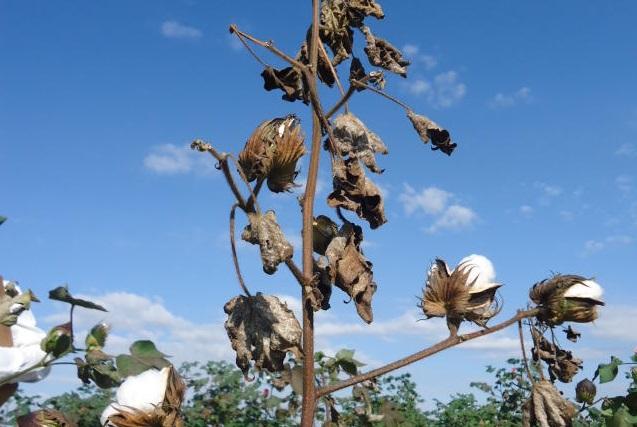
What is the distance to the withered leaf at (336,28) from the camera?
5.81 ft

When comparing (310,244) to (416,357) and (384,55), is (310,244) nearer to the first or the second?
(416,357)

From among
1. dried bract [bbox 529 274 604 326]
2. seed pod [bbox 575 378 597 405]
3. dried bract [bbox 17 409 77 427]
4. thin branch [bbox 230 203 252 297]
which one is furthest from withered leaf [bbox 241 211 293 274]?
seed pod [bbox 575 378 597 405]

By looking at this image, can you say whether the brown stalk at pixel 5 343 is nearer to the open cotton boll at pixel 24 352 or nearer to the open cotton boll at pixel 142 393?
the open cotton boll at pixel 24 352

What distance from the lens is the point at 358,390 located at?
8.39 ft

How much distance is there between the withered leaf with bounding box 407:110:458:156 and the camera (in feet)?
5.50

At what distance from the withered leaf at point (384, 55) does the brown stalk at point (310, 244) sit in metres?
0.16

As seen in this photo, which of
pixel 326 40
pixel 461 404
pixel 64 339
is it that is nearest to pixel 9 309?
pixel 64 339

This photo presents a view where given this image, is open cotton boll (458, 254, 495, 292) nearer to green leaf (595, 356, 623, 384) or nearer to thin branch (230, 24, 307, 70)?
thin branch (230, 24, 307, 70)

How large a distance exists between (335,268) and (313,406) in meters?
0.28

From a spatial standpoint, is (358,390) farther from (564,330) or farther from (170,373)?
(170,373)

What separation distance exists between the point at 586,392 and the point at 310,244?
145cm

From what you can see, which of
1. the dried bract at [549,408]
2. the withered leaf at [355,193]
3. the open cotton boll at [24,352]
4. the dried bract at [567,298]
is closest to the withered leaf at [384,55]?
the withered leaf at [355,193]

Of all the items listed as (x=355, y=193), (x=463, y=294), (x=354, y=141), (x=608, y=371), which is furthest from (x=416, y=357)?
(x=608, y=371)

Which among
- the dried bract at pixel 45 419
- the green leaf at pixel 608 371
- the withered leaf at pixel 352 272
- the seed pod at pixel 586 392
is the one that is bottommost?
the dried bract at pixel 45 419
